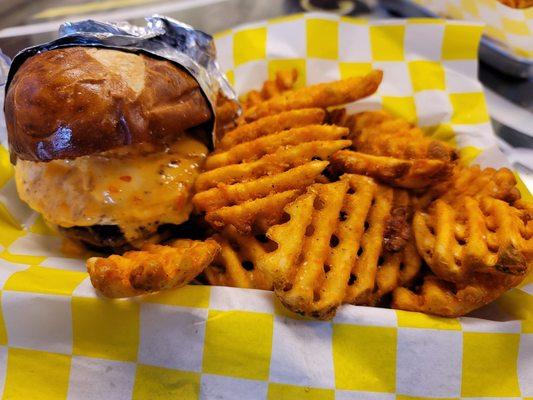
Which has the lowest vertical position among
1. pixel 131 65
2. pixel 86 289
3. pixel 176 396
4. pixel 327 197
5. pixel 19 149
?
pixel 176 396

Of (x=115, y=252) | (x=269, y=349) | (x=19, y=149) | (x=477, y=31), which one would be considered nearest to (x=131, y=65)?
(x=19, y=149)

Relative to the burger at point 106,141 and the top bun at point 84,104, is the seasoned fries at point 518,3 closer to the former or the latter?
the burger at point 106,141

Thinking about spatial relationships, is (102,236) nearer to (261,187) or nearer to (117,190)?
(117,190)

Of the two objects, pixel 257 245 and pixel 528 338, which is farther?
pixel 257 245

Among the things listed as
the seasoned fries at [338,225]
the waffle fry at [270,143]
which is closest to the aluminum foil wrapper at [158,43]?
the waffle fry at [270,143]

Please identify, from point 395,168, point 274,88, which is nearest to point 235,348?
point 395,168

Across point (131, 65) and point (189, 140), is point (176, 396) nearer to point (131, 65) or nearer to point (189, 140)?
point (189, 140)
